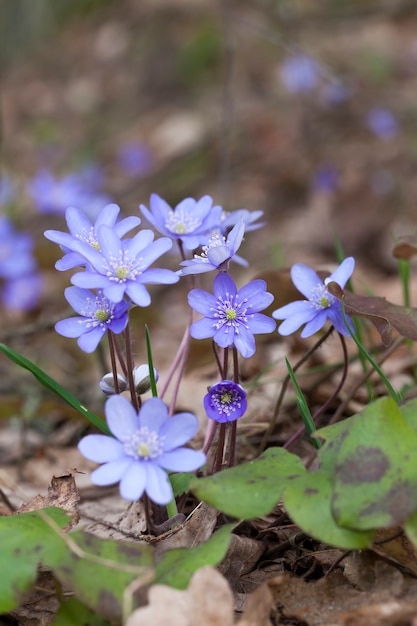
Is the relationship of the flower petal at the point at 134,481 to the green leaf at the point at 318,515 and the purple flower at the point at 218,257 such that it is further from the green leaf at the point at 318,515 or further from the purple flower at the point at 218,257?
the purple flower at the point at 218,257

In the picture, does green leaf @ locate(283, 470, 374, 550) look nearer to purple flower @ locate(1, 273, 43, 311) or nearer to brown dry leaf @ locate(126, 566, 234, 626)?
brown dry leaf @ locate(126, 566, 234, 626)

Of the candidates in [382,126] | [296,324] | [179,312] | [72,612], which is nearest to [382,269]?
[179,312]

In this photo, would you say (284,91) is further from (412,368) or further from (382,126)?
(412,368)

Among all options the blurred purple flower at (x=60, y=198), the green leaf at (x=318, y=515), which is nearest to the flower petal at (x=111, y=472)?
the green leaf at (x=318, y=515)

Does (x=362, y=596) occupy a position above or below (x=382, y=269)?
below

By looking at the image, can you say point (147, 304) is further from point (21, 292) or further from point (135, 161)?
point (135, 161)

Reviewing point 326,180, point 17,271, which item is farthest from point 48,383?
→ point 326,180
